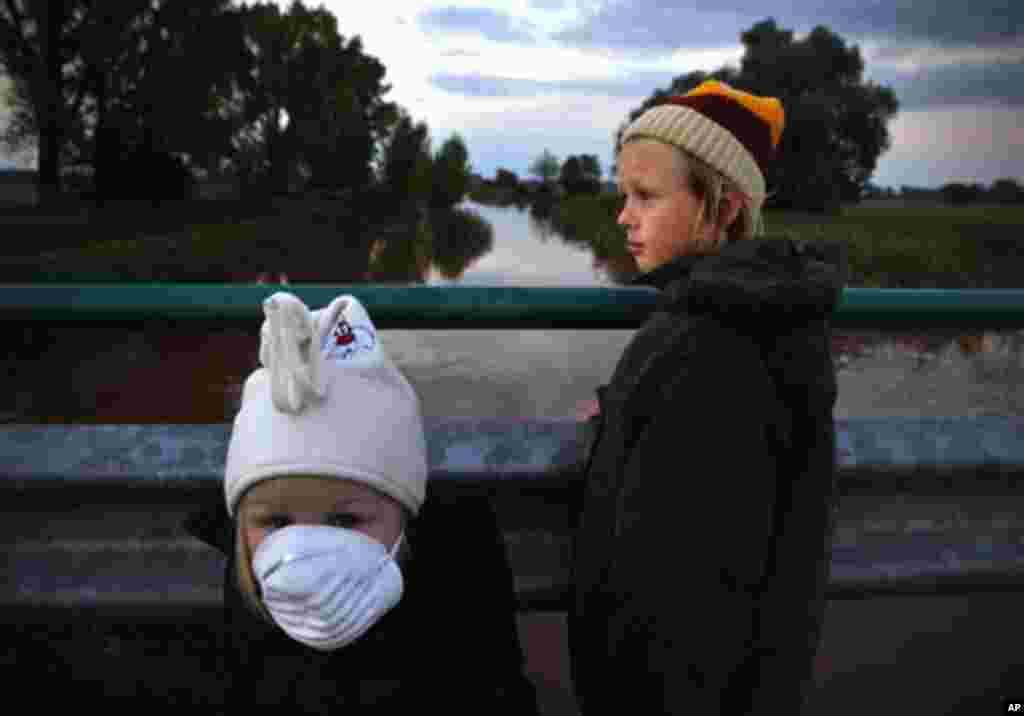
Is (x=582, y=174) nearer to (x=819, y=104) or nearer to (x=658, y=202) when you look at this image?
(x=819, y=104)

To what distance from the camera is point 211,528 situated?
1.69 metres

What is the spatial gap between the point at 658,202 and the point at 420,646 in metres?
0.94

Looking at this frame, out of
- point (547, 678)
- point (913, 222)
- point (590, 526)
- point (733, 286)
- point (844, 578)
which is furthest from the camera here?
point (913, 222)

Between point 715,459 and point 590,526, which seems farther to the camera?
point 590,526

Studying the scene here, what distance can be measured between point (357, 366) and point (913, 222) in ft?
148

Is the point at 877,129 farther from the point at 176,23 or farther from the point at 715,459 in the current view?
the point at 715,459

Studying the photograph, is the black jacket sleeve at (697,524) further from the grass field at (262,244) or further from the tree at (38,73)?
the tree at (38,73)

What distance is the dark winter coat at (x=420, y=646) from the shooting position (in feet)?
5.25

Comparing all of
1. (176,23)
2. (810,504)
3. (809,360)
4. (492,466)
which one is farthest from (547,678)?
(176,23)

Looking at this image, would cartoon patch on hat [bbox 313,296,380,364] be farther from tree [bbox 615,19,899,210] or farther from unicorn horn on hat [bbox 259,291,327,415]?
tree [bbox 615,19,899,210]

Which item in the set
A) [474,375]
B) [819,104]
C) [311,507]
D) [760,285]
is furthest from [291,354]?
[819,104]

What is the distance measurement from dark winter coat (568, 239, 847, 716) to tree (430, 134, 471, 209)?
352ft

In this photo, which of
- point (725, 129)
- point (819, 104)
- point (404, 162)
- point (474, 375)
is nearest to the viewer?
point (725, 129)

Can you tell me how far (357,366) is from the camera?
1.53 meters
